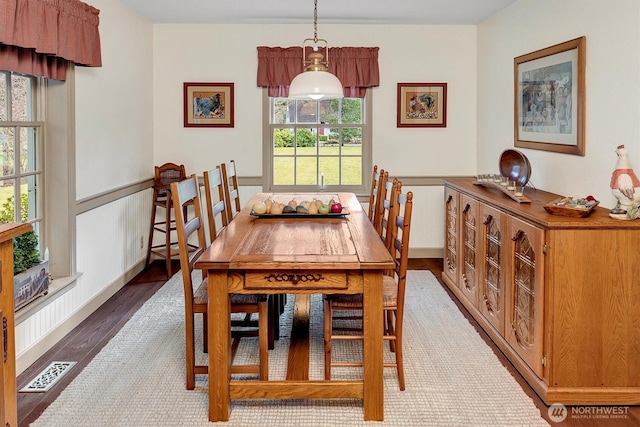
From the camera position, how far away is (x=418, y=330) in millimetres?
3871

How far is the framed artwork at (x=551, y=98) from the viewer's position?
12.2ft

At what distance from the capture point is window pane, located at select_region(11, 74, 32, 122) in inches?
135

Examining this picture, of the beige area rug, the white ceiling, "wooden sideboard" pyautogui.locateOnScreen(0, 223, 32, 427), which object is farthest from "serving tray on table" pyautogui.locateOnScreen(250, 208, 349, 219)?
the white ceiling

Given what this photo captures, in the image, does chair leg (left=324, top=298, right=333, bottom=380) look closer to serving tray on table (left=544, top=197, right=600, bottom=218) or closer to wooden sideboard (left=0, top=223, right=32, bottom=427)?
serving tray on table (left=544, top=197, right=600, bottom=218)

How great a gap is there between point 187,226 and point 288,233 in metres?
0.54

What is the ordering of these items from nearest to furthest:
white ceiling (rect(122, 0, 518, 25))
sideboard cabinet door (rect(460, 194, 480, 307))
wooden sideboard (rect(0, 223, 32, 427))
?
wooden sideboard (rect(0, 223, 32, 427)), sideboard cabinet door (rect(460, 194, 480, 307)), white ceiling (rect(122, 0, 518, 25))

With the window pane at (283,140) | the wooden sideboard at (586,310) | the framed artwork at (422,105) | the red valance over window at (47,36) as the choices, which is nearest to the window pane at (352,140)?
the framed artwork at (422,105)

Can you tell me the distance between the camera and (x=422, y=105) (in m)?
6.02

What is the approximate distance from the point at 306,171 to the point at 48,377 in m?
3.57

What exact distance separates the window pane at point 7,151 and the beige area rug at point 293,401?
1.19m

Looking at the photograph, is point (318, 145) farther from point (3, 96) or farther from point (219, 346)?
point (219, 346)

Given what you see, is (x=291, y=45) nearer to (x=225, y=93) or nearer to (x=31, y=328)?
(x=225, y=93)

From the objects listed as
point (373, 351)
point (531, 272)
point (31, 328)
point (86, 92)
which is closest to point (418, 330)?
point (531, 272)

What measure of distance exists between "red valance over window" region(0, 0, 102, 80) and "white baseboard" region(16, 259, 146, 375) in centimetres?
153
